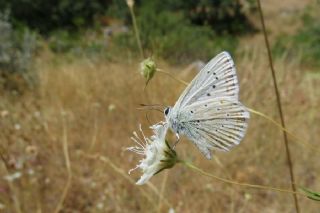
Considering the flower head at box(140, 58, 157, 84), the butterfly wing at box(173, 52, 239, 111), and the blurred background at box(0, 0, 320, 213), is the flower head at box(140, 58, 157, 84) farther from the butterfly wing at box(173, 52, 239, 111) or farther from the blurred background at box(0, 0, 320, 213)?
the blurred background at box(0, 0, 320, 213)

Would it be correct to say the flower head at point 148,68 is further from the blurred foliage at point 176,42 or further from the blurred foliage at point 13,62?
the blurred foliage at point 13,62

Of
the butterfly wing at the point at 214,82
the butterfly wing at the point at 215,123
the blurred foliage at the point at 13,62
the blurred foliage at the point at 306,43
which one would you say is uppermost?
the butterfly wing at the point at 214,82

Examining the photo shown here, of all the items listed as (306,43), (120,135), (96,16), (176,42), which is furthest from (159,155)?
(96,16)

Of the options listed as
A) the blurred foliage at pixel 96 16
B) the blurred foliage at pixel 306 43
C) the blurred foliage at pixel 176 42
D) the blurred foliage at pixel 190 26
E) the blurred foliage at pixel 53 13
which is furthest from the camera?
the blurred foliage at pixel 53 13

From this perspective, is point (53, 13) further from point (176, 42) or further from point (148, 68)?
point (148, 68)

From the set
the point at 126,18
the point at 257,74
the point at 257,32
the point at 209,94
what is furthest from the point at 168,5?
the point at 209,94

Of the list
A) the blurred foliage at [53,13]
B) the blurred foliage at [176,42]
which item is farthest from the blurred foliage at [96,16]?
the blurred foliage at [176,42]
